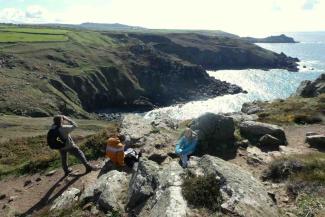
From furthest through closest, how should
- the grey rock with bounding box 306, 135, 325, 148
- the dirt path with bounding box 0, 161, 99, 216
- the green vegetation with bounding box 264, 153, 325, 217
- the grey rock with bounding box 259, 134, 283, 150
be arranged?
the grey rock with bounding box 306, 135, 325, 148
the grey rock with bounding box 259, 134, 283, 150
the dirt path with bounding box 0, 161, 99, 216
the green vegetation with bounding box 264, 153, 325, 217

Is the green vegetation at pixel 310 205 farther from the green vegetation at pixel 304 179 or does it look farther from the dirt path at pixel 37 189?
the dirt path at pixel 37 189

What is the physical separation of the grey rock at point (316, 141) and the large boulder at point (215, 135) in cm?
476

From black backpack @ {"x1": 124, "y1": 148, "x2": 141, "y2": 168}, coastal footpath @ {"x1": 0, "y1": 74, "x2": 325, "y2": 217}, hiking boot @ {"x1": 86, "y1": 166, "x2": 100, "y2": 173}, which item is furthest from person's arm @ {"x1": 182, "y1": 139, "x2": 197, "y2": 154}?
Result: hiking boot @ {"x1": 86, "y1": 166, "x2": 100, "y2": 173}

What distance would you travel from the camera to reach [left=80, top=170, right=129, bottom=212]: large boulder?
15228 mm

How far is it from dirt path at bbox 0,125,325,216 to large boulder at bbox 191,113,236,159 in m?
0.82

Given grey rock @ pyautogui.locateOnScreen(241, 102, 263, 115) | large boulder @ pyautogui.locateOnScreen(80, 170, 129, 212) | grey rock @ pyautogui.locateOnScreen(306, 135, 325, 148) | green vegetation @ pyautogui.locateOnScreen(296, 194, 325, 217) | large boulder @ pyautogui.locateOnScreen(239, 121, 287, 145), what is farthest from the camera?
grey rock @ pyautogui.locateOnScreen(241, 102, 263, 115)

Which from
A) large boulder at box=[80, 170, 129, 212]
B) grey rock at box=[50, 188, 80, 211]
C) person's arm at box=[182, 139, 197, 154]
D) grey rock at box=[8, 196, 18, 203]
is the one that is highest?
person's arm at box=[182, 139, 197, 154]

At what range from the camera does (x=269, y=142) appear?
23.8 m

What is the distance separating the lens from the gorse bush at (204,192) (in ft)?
43.2

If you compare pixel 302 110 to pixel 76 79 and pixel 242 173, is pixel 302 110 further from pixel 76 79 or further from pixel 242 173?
pixel 76 79

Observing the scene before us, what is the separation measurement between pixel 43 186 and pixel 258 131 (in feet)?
40.3

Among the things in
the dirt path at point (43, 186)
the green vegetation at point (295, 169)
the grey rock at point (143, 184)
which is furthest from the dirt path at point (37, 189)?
the green vegetation at point (295, 169)

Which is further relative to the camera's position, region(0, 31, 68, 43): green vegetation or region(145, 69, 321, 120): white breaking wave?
region(0, 31, 68, 43): green vegetation

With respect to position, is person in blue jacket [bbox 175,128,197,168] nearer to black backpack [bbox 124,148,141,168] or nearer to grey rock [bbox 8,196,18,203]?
black backpack [bbox 124,148,141,168]
